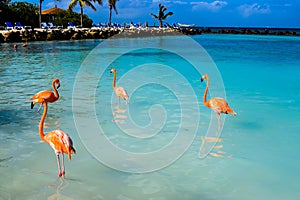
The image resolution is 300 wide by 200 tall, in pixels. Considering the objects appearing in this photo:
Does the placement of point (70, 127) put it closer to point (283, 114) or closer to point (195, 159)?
point (195, 159)

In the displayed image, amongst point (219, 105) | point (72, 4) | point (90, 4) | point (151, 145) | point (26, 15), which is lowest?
point (151, 145)

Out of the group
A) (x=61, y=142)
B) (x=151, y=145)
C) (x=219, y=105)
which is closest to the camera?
(x=61, y=142)

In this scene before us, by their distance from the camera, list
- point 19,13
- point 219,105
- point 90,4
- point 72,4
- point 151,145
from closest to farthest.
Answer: point 151,145
point 219,105
point 19,13
point 72,4
point 90,4

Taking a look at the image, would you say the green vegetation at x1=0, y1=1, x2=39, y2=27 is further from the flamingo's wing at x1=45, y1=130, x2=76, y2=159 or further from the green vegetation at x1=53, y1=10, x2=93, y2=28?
the flamingo's wing at x1=45, y1=130, x2=76, y2=159

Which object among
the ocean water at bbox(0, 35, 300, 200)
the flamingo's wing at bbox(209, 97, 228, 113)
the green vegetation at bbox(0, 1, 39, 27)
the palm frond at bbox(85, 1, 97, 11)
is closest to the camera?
the ocean water at bbox(0, 35, 300, 200)

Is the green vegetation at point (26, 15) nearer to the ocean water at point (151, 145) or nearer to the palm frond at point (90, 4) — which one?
the palm frond at point (90, 4)

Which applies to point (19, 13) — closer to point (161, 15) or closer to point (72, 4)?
point (72, 4)

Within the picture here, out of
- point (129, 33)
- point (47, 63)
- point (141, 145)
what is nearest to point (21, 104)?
point (141, 145)

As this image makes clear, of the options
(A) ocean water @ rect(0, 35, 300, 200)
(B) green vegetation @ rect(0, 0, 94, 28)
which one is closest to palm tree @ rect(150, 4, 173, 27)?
(B) green vegetation @ rect(0, 0, 94, 28)

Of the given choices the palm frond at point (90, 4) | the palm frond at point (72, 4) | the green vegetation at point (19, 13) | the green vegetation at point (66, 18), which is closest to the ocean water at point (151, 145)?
the green vegetation at point (19, 13)

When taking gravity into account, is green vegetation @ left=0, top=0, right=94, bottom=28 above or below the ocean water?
above

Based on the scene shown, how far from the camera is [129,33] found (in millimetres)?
55469

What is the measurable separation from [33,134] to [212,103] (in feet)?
12.5

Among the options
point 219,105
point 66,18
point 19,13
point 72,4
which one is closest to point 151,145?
point 219,105
